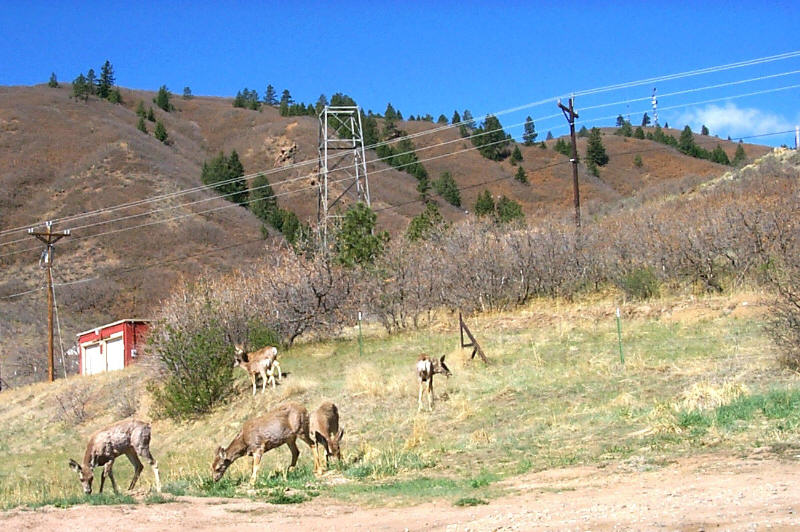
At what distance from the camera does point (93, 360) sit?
47.6 m

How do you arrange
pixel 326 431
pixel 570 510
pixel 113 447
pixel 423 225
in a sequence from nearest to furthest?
1. pixel 570 510
2. pixel 113 447
3. pixel 326 431
4. pixel 423 225

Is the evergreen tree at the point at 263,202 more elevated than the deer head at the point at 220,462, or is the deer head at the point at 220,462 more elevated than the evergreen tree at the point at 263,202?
the evergreen tree at the point at 263,202

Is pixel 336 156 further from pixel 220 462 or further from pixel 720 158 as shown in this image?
pixel 720 158

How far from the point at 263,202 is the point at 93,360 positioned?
146 feet

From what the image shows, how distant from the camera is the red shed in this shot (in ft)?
145

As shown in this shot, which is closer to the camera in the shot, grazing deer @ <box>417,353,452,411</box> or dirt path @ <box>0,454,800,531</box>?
dirt path @ <box>0,454,800,531</box>

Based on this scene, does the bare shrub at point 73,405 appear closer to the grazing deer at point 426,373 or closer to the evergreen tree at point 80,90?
the grazing deer at point 426,373

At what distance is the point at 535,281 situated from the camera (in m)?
35.6

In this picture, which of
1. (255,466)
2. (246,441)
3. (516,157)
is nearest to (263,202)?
(516,157)

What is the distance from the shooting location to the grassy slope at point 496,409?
13.0 meters

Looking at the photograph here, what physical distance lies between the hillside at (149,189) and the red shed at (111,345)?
6250mm

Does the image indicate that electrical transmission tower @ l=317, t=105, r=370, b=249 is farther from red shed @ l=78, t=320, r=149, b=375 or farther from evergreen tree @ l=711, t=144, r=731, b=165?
evergreen tree @ l=711, t=144, r=731, b=165

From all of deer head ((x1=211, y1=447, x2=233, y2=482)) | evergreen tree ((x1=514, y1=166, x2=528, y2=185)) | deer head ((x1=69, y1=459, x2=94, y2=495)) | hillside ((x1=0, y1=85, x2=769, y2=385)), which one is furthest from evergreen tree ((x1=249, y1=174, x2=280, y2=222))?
deer head ((x1=211, y1=447, x2=233, y2=482))

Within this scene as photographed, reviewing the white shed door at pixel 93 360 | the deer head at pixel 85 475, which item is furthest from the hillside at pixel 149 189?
the deer head at pixel 85 475
